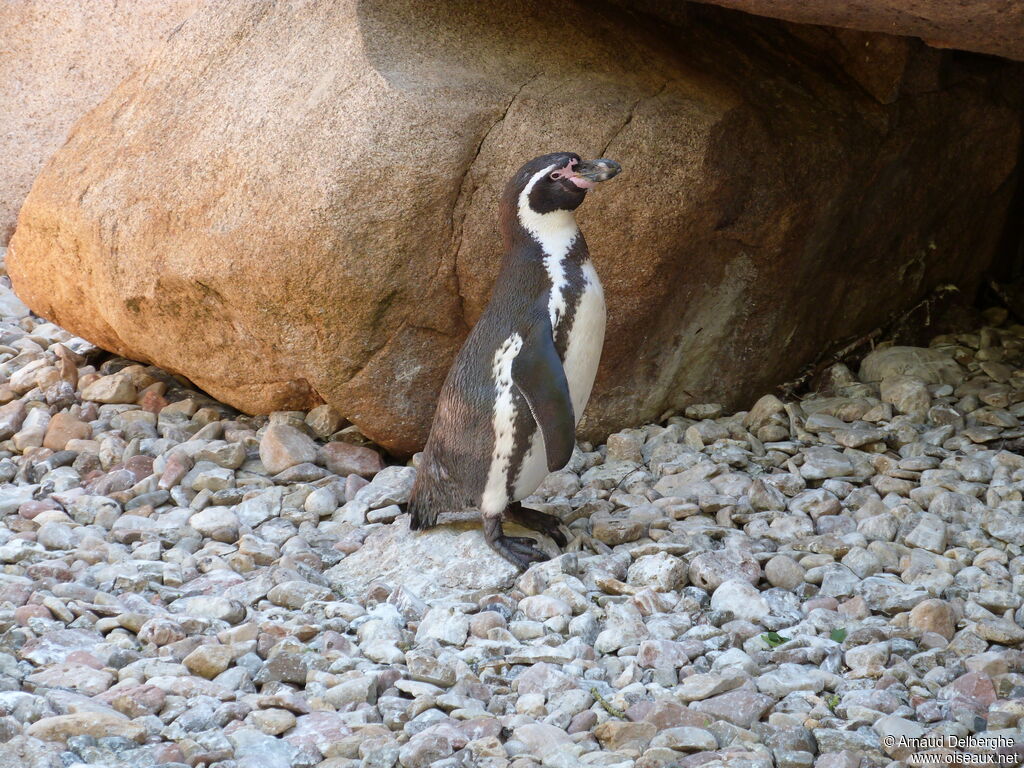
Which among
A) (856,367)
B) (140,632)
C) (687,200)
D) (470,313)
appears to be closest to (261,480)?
(470,313)

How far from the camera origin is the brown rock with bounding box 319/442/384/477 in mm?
4234

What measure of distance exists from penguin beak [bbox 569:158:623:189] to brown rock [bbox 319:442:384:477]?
4.74 feet

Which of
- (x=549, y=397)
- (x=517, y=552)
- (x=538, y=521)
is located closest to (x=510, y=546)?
(x=517, y=552)

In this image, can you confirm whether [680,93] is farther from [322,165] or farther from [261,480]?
[261,480]

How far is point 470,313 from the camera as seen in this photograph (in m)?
4.14

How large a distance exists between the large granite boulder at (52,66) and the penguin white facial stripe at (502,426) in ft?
12.7

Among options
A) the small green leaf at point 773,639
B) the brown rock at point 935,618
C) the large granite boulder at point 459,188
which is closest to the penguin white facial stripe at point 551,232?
the large granite boulder at point 459,188

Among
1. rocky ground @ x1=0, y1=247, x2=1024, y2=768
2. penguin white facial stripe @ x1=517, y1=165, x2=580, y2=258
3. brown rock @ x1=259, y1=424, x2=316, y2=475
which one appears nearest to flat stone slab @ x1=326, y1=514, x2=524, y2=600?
rocky ground @ x1=0, y1=247, x2=1024, y2=768

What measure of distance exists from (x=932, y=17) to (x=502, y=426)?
5.27 feet

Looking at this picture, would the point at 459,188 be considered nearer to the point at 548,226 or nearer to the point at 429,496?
the point at 548,226

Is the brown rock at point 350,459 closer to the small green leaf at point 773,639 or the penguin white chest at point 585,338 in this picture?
the penguin white chest at point 585,338

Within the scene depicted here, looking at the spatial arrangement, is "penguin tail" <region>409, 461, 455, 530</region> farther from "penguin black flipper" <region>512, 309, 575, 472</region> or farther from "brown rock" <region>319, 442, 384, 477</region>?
"brown rock" <region>319, 442, 384, 477</region>

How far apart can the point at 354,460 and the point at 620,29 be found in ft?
6.07

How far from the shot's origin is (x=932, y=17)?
3.01 metres
